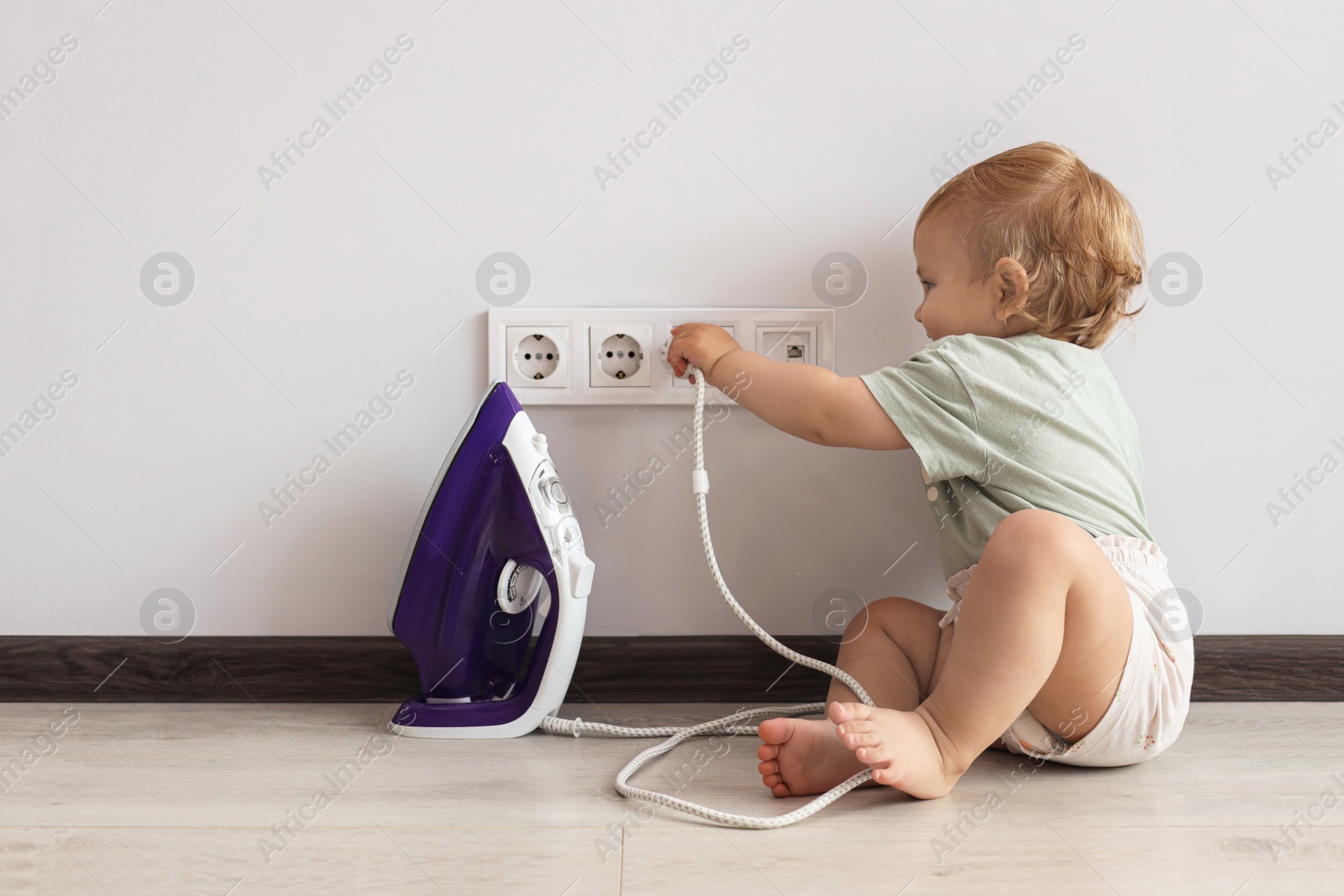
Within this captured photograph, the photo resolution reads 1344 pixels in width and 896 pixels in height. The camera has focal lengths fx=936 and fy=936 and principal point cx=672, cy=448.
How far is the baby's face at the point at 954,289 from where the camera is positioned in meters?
0.88

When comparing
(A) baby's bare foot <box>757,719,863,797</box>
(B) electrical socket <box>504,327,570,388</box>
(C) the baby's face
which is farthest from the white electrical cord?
(C) the baby's face

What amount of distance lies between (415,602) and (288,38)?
586 mm

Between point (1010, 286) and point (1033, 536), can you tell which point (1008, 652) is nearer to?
point (1033, 536)

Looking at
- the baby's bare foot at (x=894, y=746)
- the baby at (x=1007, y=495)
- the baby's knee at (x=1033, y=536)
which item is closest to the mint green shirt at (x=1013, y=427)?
the baby at (x=1007, y=495)

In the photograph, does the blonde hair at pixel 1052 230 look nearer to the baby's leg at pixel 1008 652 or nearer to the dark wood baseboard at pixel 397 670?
the baby's leg at pixel 1008 652

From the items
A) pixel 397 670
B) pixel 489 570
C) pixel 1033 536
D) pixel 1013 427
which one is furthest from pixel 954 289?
pixel 397 670

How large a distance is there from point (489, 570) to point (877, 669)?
378 mm

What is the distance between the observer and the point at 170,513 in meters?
0.98

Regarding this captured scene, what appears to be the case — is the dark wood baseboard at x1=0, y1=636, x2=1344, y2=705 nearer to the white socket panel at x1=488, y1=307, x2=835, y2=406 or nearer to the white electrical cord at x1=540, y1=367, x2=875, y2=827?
the white electrical cord at x1=540, y1=367, x2=875, y2=827

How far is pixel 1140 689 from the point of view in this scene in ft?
2.50

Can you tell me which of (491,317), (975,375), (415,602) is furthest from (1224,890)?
(491,317)

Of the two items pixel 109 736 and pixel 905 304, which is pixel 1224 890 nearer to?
pixel 905 304

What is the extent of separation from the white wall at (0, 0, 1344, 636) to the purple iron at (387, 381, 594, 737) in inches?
4.7

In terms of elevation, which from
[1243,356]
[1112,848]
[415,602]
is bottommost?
[1112,848]
